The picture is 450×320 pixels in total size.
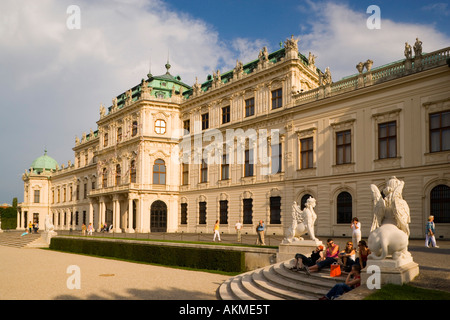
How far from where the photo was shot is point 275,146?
3541cm

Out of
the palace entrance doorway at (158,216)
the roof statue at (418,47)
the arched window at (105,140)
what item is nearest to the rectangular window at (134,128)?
the arched window at (105,140)

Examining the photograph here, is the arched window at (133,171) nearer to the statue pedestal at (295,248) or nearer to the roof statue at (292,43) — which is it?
the roof statue at (292,43)

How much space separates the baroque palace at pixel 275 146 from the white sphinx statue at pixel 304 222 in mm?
11748

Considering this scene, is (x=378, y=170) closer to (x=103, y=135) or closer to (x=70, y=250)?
(x=70, y=250)

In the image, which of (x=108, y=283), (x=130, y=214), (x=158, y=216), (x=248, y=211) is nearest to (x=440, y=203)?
(x=248, y=211)

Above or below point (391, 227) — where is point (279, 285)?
below

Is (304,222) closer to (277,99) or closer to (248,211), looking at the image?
(248,211)

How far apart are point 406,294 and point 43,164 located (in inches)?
3377

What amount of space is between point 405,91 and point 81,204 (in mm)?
55067

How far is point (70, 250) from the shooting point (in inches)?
1276

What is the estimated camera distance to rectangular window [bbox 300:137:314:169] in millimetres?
32656

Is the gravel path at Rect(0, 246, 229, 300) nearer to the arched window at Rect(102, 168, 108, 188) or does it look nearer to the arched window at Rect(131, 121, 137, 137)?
the arched window at Rect(131, 121, 137, 137)
